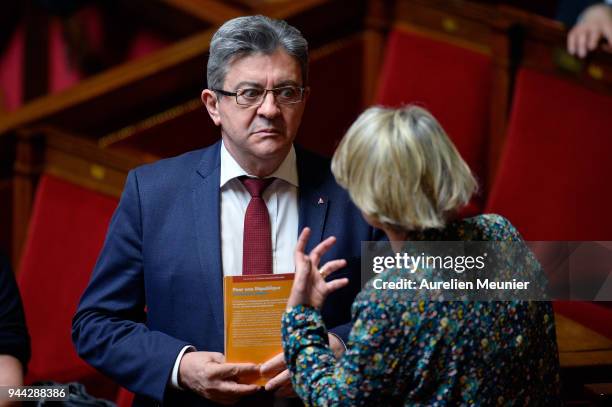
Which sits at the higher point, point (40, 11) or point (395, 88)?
point (40, 11)

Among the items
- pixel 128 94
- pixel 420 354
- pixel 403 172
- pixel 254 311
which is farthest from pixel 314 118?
pixel 420 354

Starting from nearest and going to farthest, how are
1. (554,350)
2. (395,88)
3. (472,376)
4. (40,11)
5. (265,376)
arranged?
(472,376)
(554,350)
(265,376)
(395,88)
(40,11)

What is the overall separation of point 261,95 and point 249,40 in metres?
0.10

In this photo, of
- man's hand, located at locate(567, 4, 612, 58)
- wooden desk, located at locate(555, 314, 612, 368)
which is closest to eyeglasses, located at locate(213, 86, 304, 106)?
wooden desk, located at locate(555, 314, 612, 368)

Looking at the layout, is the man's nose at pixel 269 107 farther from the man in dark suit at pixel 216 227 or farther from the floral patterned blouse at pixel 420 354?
the floral patterned blouse at pixel 420 354

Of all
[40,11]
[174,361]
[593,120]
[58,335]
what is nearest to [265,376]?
[174,361]

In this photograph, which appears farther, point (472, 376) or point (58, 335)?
point (58, 335)

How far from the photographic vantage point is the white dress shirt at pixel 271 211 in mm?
1841

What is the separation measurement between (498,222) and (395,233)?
0.18 metres

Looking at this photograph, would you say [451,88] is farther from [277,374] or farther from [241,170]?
[277,374]

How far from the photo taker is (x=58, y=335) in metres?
2.88

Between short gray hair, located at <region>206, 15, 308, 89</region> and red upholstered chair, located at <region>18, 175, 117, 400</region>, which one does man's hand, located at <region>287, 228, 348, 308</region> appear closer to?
short gray hair, located at <region>206, 15, 308, 89</region>

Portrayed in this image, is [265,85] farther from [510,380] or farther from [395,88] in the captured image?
[395,88]

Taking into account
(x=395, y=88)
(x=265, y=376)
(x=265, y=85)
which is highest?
(x=395, y=88)
